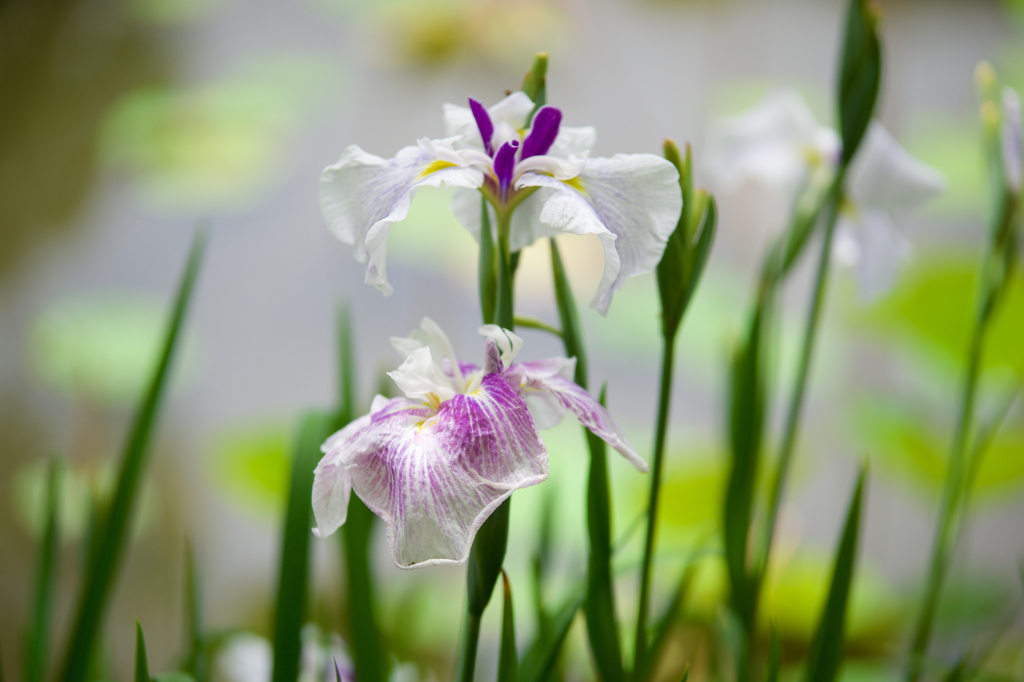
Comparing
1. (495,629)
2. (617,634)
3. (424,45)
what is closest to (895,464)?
(495,629)

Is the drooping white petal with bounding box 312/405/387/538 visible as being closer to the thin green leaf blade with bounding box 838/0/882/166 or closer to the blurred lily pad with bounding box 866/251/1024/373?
the thin green leaf blade with bounding box 838/0/882/166

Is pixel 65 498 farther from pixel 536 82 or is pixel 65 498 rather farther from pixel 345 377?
pixel 536 82

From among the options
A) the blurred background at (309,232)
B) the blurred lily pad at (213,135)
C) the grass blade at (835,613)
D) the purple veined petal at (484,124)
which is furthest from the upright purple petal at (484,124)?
the blurred lily pad at (213,135)

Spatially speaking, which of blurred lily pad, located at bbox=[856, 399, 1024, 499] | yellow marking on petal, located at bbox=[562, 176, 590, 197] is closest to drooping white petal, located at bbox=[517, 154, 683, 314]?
yellow marking on petal, located at bbox=[562, 176, 590, 197]

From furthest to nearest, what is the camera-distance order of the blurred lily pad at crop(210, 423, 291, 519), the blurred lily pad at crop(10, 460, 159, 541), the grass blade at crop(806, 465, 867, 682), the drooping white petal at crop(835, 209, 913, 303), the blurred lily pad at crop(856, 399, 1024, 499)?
1. the blurred lily pad at crop(10, 460, 159, 541)
2. the blurred lily pad at crop(210, 423, 291, 519)
3. the blurred lily pad at crop(856, 399, 1024, 499)
4. the drooping white petal at crop(835, 209, 913, 303)
5. the grass blade at crop(806, 465, 867, 682)

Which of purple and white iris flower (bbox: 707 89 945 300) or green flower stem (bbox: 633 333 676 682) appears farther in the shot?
purple and white iris flower (bbox: 707 89 945 300)

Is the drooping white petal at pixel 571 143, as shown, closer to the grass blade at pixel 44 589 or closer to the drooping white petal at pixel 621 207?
the drooping white petal at pixel 621 207
